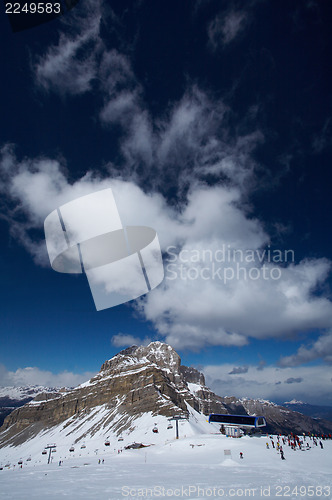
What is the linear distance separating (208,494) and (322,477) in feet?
31.7

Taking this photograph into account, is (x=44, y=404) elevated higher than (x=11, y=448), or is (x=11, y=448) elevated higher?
(x=44, y=404)

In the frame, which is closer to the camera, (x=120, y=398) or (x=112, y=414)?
(x=112, y=414)

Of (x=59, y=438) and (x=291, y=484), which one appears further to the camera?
(x=59, y=438)

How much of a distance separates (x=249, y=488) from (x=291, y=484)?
10.3 ft

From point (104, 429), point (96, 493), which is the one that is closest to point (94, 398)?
point (104, 429)

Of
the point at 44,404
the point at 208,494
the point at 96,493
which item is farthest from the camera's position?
the point at 44,404

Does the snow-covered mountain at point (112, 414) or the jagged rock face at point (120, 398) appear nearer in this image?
the snow-covered mountain at point (112, 414)

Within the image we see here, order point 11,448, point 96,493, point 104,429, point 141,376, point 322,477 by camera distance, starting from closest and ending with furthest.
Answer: point 96,493 → point 322,477 → point 104,429 → point 141,376 → point 11,448

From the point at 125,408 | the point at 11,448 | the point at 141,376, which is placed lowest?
the point at 11,448

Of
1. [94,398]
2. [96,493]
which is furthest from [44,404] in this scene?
[96,493]

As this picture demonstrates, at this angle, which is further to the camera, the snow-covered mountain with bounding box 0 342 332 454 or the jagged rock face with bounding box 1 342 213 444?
the jagged rock face with bounding box 1 342 213 444

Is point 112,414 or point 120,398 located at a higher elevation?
point 120,398

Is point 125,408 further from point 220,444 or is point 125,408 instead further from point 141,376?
point 220,444

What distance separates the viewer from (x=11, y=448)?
148 metres
